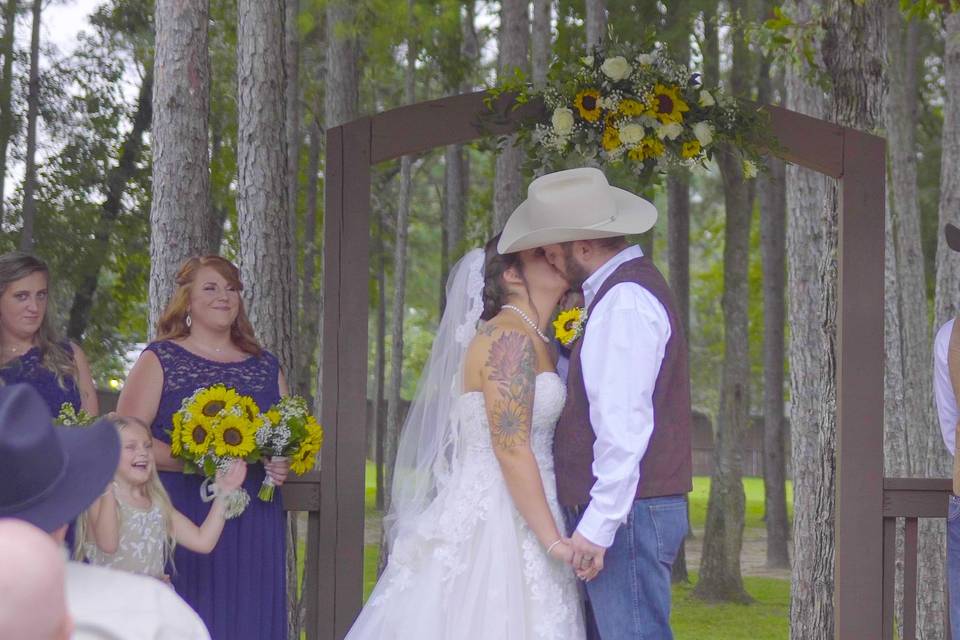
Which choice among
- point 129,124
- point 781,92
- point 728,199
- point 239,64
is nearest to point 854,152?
point 239,64

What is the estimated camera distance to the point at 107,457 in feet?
6.06

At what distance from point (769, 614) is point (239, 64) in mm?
8618

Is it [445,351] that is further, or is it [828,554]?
[828,554]

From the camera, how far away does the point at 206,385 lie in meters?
4.85

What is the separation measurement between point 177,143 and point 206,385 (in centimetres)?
171

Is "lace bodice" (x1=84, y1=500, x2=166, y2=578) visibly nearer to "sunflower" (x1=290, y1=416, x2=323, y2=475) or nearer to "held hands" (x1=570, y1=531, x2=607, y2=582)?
"sunflower" (x1=290, y1=416, x2=323, y2=475)

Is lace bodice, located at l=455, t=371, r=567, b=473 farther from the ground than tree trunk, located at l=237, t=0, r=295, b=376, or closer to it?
closer to it

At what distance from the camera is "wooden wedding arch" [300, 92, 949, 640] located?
504 cm

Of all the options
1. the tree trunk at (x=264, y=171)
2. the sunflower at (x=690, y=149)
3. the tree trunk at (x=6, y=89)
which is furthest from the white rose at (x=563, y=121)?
the tree trunk at (x=6, y=89)

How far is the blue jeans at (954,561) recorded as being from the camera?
4398mm

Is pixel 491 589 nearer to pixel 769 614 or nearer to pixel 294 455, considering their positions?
pixel 294 455

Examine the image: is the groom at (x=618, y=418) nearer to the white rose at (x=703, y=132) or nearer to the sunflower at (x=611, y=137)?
the sunflower at (x=611, y=137)

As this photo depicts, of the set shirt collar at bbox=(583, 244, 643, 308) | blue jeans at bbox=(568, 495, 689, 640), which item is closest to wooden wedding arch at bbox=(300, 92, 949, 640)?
shirt collar at bbox=(583, 244, 643, 308)

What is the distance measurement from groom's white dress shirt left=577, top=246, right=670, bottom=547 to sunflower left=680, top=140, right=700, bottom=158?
129 cm
